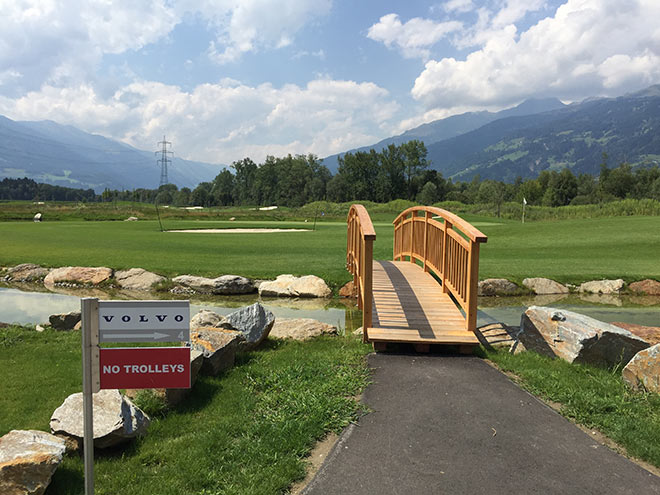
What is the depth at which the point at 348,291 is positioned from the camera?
42.1 feet

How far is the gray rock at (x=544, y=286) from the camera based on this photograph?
42.7 ft

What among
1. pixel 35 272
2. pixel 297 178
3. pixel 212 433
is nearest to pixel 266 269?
pixel 35 272

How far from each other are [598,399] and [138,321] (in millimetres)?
4533

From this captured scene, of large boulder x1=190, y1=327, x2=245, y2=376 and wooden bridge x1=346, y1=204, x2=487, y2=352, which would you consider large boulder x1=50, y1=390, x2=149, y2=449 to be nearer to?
large boulder x1=190, y1=327, x2=245, y2=376

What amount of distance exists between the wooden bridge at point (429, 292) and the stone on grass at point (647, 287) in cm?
650

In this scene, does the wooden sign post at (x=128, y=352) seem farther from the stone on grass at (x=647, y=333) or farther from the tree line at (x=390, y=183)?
the tree line at (x=390, y=183)

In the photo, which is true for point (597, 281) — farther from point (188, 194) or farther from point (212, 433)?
point (188, 194)

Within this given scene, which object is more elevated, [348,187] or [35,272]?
[348,187]

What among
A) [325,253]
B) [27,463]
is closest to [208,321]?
[27,463]

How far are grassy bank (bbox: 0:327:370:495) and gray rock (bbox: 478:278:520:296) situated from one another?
286 inches

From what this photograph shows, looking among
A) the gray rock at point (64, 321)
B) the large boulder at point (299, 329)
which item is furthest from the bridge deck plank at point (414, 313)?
the gray rock at point (64, 321)

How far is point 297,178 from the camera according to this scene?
98875 mm

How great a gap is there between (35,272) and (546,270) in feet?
53.0

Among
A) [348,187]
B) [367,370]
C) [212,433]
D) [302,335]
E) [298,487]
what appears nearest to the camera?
[298,487]
